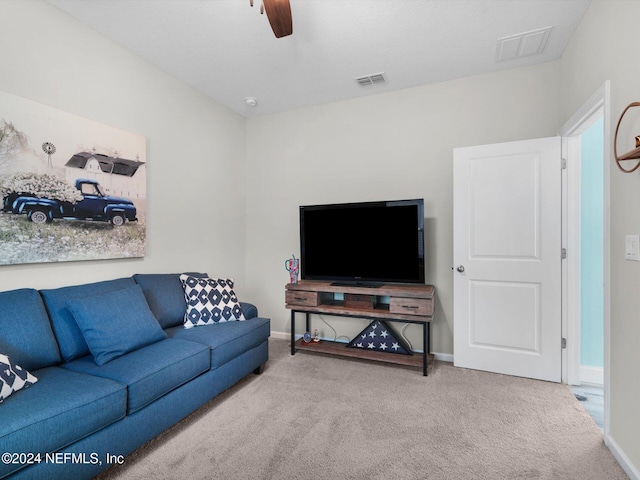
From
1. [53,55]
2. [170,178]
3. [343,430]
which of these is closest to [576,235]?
[343,430]

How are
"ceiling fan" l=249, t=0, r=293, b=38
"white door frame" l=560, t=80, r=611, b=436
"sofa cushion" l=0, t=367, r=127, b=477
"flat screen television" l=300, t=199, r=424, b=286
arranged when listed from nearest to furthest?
"sofa cushion" l=0, t=367, r=127, b=477 < "ceiling fan" l=249, t=0, r=293, b=38 < "white door frame" l=560, t=80, r=611, b=436 < "flat screen television" l=300, t=199, r=424, b=286

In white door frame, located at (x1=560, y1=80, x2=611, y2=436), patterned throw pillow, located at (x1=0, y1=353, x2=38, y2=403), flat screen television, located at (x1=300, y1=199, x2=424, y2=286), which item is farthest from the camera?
flat screen television, located at (x1=300, y1=199, x2=424, y2=286)

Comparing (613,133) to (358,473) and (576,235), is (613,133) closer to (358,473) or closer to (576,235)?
(576,235)

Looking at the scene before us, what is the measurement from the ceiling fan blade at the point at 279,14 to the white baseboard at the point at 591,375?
11.0ft

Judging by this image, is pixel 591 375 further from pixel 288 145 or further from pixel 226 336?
pixel 288 145

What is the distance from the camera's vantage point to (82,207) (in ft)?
7.77

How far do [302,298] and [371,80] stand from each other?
2.26m

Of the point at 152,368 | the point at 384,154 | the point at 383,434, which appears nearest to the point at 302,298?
the point at 383,434

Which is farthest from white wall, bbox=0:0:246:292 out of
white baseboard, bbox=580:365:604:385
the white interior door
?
white baseboard, bbox=580:365:604:385

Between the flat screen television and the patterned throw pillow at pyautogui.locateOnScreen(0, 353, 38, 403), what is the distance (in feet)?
7.50

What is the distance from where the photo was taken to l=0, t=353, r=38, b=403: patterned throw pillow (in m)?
1.39

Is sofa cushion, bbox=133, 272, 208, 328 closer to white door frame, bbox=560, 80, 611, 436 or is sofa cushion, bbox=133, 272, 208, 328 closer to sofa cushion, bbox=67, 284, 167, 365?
sofa cushion, bbox=67, 284, 167, 365

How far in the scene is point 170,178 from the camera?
3139 mm

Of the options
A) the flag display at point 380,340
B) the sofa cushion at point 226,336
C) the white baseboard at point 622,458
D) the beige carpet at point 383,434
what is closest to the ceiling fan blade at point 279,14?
the sofa cushion at point 226,336
